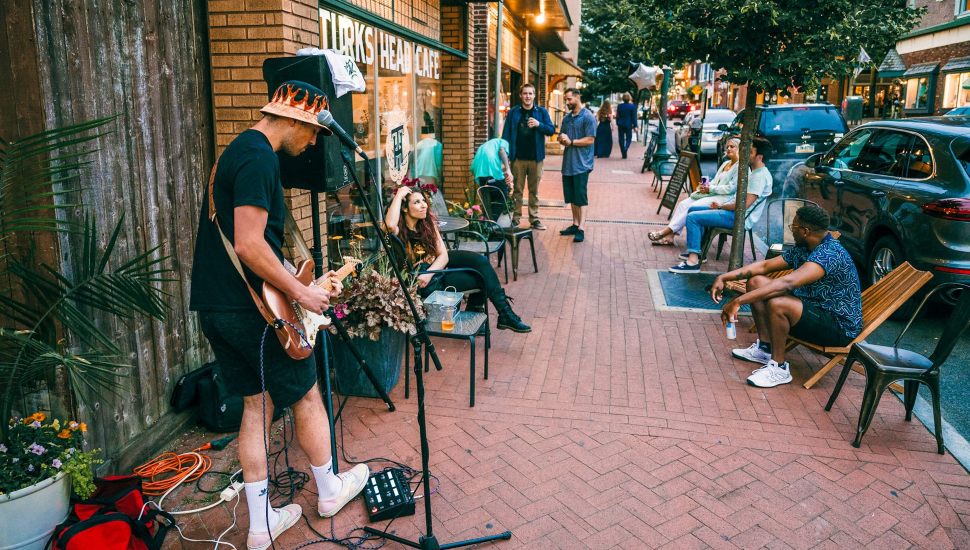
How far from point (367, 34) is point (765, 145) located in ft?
14.6

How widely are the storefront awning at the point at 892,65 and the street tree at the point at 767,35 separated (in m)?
15.8

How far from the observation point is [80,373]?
2885 mm

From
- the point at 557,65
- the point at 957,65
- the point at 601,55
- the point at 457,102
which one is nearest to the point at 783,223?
the point at 457,102

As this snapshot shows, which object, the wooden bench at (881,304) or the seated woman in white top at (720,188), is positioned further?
the seated woman in white top at (720,188)

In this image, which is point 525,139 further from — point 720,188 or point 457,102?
point 720,188

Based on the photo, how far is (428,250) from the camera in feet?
18.6

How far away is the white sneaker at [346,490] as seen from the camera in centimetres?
343

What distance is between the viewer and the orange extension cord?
144 inches

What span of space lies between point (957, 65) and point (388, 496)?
89.4 ft

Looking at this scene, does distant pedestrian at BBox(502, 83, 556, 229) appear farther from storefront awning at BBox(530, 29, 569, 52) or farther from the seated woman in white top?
storefront awning at BBox(530, 29, 569, 52)

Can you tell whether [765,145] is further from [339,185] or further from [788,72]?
[339,185]

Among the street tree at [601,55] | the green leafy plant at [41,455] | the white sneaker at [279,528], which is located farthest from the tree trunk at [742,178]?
the street tree at [601,55]

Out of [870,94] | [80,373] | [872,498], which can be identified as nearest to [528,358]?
[872,498]

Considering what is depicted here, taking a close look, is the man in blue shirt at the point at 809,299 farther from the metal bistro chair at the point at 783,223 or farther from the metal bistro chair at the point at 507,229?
the metal bistro chair at the point at 507,229
